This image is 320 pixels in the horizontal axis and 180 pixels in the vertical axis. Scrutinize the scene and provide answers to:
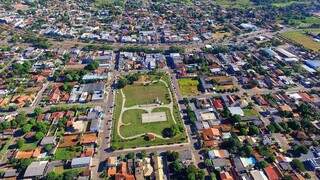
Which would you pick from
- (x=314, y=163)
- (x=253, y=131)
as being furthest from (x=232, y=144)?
(x=314, y=163)

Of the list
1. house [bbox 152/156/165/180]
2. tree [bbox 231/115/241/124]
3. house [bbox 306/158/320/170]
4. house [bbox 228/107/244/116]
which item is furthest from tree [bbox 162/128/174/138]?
house [bbox 306/158/320/170]

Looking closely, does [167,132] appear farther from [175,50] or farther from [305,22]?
[305,22]

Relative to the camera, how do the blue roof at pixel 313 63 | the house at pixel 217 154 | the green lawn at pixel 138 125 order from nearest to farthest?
the house at pixel 217 154
the green lawn at pixel 138 125
the blue roof at pixel 313 63

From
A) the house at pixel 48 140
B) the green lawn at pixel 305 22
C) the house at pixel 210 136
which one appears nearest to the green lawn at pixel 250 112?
the house at pixel 210 136

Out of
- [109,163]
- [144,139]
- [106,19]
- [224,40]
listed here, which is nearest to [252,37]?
[224,40]

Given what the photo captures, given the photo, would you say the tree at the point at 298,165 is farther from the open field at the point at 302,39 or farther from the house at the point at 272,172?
the open field at the point at 302,39
